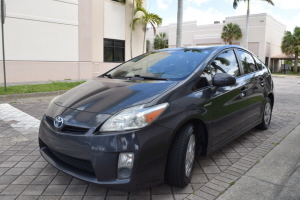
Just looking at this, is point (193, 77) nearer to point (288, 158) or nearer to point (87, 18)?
point (288, 158)

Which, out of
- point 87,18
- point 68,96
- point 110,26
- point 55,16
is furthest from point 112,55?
point 68,96

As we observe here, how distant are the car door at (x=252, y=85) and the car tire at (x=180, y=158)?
160cm

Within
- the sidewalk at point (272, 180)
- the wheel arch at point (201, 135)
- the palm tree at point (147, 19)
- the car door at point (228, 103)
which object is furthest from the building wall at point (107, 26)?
the wheel arch at point (201, 135)

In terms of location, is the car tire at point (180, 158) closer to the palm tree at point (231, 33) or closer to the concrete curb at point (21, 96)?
the concrete curb at point (21, 96)

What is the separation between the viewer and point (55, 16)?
13227mm

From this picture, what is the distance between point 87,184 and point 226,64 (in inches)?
94.0

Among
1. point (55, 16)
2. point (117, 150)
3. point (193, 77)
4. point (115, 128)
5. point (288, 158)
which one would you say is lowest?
point (288, 158)

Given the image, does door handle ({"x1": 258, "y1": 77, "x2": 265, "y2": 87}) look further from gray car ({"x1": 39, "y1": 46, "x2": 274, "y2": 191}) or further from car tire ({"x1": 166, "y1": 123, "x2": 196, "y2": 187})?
car tire ({"x1": 166, "y1": 123, "x2": 196, "y2": 187})

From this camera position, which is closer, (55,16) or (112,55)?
(55,16)

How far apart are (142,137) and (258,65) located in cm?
329

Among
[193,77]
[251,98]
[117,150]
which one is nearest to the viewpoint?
[117,150]

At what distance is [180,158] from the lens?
8.25 feet

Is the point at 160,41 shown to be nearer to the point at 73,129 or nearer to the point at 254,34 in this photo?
the point at 254,34

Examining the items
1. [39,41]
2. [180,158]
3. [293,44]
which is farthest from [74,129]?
[293,44]
